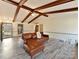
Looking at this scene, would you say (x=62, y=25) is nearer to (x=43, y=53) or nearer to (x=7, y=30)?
(x=43, y=53)

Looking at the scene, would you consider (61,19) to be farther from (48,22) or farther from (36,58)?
(36,58)

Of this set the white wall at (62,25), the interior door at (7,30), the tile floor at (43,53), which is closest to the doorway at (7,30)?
the interior door at (7,30)

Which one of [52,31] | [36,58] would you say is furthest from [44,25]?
[36,58]

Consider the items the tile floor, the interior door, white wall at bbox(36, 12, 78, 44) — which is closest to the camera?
the tile floor

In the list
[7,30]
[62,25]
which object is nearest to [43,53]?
[62,25]

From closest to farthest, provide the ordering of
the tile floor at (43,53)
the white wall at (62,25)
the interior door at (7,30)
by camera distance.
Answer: the tile floor at (43,53)
the white wall at (62,25)
the interior door at (7,30)

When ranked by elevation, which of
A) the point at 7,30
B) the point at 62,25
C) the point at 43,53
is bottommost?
the point at 43,53

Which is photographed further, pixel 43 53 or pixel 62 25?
pixel 62 25

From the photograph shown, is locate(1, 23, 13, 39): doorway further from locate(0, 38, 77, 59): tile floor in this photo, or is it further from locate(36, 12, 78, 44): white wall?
locate(0, 38, 77, 59): tile floor

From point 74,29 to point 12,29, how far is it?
6.97m

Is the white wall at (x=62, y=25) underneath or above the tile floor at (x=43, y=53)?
above

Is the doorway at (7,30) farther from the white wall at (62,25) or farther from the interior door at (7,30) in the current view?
the white wall at (62,25)

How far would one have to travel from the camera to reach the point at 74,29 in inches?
344

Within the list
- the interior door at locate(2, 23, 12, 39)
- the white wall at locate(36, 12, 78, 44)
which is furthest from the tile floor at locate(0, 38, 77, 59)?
the interior door at locate(2, 23, 12, 39)
